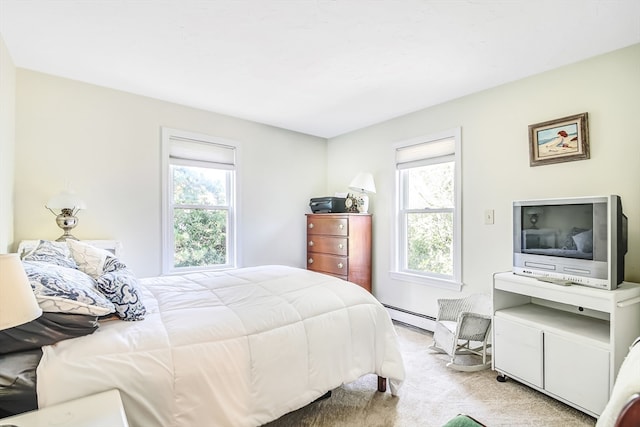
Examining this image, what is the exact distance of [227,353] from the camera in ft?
4.62

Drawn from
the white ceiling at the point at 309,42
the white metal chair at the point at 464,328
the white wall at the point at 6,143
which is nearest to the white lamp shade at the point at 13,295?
the white ceiling at the point at 309,42

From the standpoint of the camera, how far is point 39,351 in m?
1.17

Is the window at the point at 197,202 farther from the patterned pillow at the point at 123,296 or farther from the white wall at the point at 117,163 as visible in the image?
the patterned pillow at the point at 123,296

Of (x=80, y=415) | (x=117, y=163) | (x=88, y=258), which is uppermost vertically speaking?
(x=117, y=163)

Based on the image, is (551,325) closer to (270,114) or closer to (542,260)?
(542,260)

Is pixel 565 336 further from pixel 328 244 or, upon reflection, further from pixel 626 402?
pixel 328 244

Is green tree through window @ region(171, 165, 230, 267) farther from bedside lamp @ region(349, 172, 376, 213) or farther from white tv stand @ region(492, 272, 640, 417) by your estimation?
white tv stand @ region(492, 272, 640, 417)

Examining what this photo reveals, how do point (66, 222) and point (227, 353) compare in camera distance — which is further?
point (66, 222)

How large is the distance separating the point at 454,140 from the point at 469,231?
93 centimetres

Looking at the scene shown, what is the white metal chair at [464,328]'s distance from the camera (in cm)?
255

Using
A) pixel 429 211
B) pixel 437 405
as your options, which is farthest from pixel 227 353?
pixel 429 211

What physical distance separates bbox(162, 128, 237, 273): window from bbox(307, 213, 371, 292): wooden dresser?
3.51 feet

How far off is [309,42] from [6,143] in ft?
7.65

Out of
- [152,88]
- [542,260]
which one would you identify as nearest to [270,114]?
[152,88]
